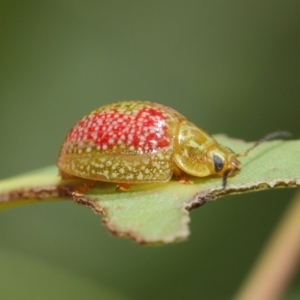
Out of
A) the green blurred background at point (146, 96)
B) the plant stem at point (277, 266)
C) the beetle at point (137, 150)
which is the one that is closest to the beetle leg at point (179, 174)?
the beetle at point (137, 150)

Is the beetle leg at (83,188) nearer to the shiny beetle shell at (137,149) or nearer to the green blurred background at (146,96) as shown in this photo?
the shiny beetle shell at (137,149)

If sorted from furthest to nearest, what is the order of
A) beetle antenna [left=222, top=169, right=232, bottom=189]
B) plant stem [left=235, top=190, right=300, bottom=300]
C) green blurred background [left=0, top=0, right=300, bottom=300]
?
green blurred background [left=0, top=0, right=300, bottom=300]
plant stem [left=235, top=190, right=300, bottom=300]
beetle antenna [left=222, top=169, right=232, bottom=189]

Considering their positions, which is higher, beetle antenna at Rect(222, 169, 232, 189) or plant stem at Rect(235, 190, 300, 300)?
beetle antenna at Rect(222, 169, 232, 189)

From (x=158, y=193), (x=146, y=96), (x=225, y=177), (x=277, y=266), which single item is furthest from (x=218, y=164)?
(x=146, y=96)

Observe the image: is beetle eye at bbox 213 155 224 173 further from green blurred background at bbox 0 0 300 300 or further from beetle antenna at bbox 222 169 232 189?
green blurred background at bbox 0 0 300 300

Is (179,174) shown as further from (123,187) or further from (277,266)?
(277,266)

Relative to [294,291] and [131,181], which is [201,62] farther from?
[131,181]

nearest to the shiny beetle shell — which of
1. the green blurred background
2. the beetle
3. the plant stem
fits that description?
the beetle
